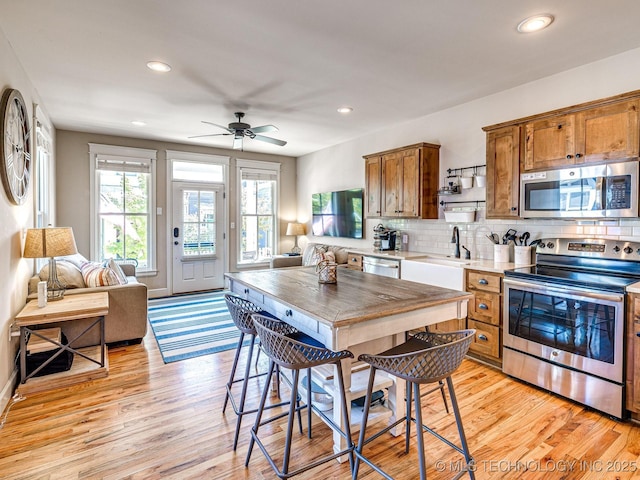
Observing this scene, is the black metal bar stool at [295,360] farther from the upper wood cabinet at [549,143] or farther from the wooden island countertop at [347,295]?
the upper wood cabinet at [549,143]

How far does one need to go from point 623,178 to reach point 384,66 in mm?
2028

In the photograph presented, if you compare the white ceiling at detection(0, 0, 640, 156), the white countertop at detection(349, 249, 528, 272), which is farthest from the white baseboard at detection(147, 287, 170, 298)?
the white countertop at detection(349, 249, 528, 272)

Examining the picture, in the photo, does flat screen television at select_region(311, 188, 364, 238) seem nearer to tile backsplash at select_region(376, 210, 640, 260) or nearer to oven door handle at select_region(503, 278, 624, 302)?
tile backsplash at select_region(376, 210, 640, 260)

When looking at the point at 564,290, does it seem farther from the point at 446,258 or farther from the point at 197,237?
the point at 197,237

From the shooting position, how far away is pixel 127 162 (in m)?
5.75

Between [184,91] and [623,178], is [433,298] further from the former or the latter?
[184,91]

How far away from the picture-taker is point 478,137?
3873 mm

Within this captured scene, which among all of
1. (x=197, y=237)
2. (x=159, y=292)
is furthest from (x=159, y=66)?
(x=159, y=292)

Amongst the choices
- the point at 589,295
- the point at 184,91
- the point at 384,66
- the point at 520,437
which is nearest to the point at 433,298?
the point at 520,437

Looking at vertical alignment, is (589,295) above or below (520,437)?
above

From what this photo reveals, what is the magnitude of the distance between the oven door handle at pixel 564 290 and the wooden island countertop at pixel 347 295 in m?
1.02

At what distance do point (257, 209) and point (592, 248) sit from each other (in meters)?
5.48

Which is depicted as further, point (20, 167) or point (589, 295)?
point (20, 167)

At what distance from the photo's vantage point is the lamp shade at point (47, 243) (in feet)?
9.73
